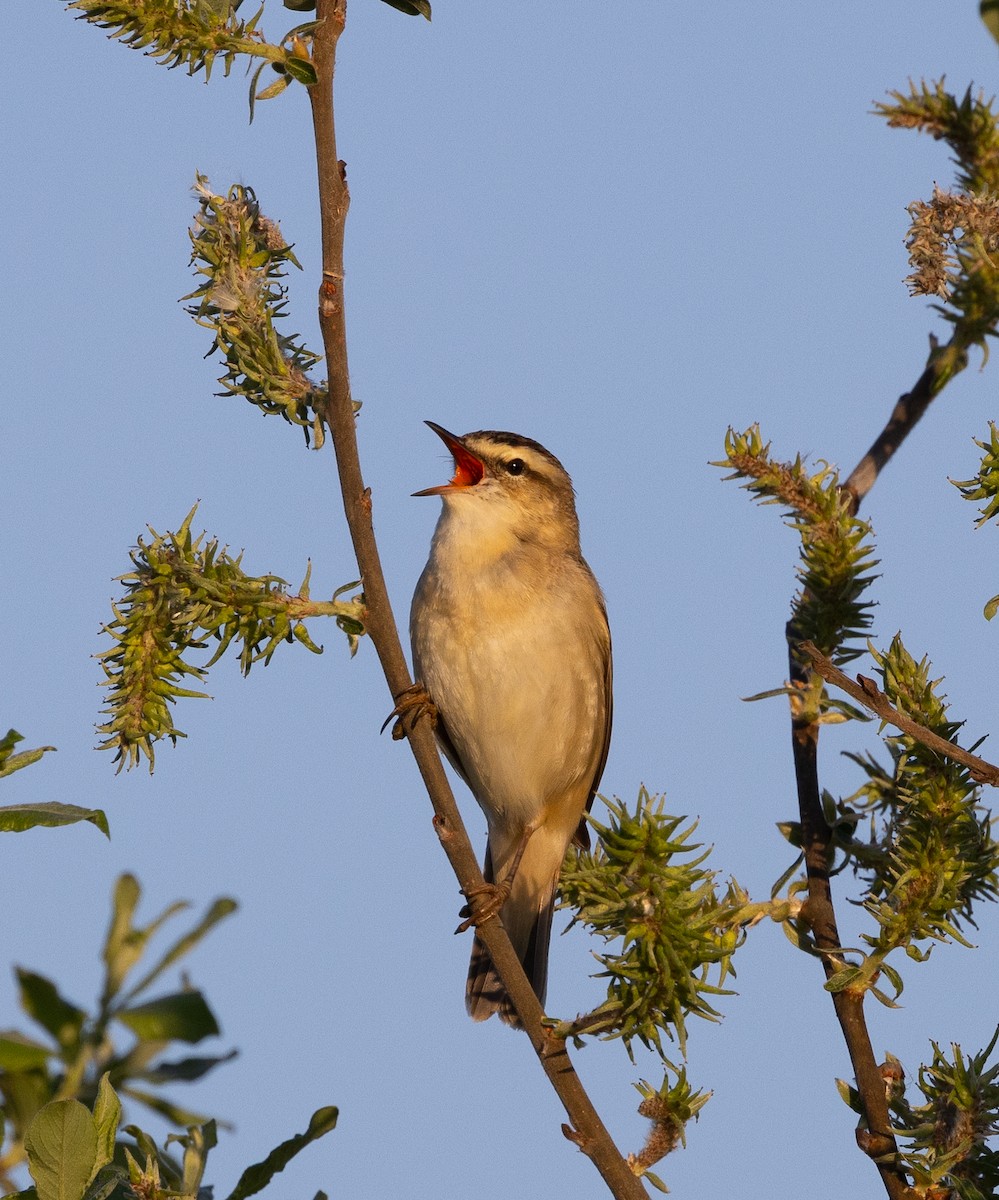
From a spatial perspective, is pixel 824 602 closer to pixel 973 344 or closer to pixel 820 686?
pixel 820 686

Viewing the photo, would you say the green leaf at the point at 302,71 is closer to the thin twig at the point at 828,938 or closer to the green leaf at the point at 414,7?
the green leaf at the point at 414,7

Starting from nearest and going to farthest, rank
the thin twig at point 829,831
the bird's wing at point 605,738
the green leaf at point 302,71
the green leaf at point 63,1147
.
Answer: the green leaf at point 63,1147 → the thin twig at point 829,831 → the green leaf at point 302,71 → the bird's wing at point 605,738

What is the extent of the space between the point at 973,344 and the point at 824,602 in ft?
1.72

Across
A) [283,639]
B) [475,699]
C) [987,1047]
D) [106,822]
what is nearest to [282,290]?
[283,639]

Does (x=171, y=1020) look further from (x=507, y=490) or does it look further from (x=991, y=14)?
(x=507, y=490)

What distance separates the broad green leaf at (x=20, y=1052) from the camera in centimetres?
256

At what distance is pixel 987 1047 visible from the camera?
2.41m

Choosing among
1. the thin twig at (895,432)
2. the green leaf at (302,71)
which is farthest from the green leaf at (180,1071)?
the green leaf at (302,71)

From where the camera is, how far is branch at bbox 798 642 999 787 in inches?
92.0

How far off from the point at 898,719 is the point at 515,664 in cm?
333

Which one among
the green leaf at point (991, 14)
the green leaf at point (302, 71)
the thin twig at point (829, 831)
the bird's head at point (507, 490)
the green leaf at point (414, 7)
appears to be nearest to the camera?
the green leaf at point (991, 14)

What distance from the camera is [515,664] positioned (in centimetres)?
565

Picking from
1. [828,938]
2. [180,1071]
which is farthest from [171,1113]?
[828,938]

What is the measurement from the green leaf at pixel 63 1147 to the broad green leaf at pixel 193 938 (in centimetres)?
71
